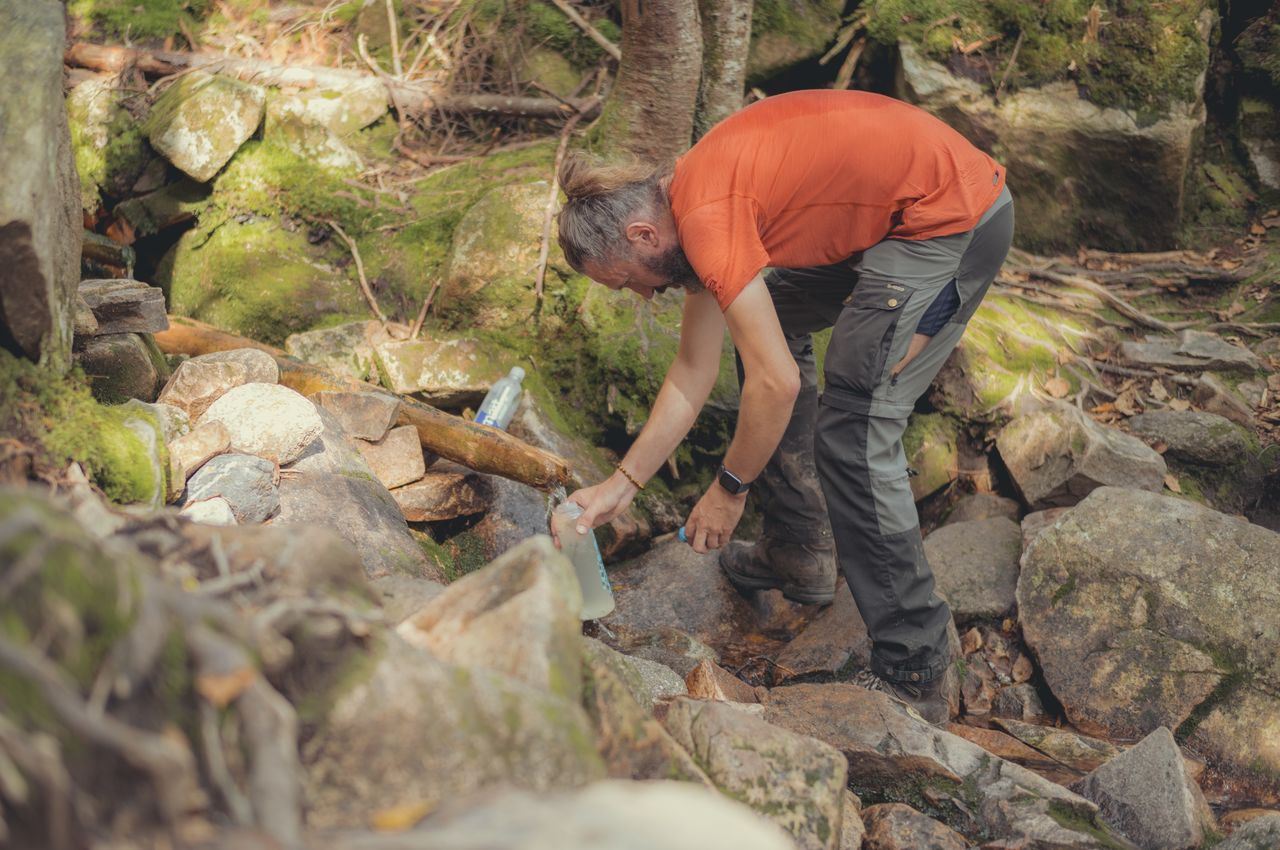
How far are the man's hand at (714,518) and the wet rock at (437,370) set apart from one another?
1.74 m

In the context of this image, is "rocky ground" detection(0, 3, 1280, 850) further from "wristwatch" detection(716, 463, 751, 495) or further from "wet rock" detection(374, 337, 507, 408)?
"wristwatch" detection(716, 463, 751, 495)

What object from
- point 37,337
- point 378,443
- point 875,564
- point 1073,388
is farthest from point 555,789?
point 1073,388

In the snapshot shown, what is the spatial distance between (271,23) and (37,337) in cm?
514

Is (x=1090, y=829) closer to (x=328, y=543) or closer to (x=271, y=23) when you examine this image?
(x=328, y=543)

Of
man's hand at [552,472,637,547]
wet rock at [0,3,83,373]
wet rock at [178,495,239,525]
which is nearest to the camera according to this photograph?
wet rock at [0,3,83,373]

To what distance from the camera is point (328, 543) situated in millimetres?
1922

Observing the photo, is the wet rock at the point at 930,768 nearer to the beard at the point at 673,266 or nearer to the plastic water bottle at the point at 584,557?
the plastic water bottle at the point at 584,557

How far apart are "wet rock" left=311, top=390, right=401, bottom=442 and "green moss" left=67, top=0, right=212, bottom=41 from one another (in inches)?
156

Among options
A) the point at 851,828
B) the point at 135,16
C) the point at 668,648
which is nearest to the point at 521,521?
the point at 668,648

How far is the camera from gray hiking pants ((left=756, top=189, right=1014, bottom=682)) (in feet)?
11.6

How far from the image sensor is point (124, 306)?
12.1 feet

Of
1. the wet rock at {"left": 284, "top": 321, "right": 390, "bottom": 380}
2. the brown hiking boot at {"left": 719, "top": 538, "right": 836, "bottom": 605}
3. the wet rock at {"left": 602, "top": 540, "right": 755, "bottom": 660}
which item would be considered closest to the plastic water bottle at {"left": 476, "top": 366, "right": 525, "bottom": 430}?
the wet rock at {"left": 284, "top": 321, "right": 390, "bottom": 380}

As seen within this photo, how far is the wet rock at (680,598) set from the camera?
4.58 meters

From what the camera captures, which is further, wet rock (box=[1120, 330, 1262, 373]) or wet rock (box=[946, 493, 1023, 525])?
wet rock (box=[1120, 330, 1262, 373])
